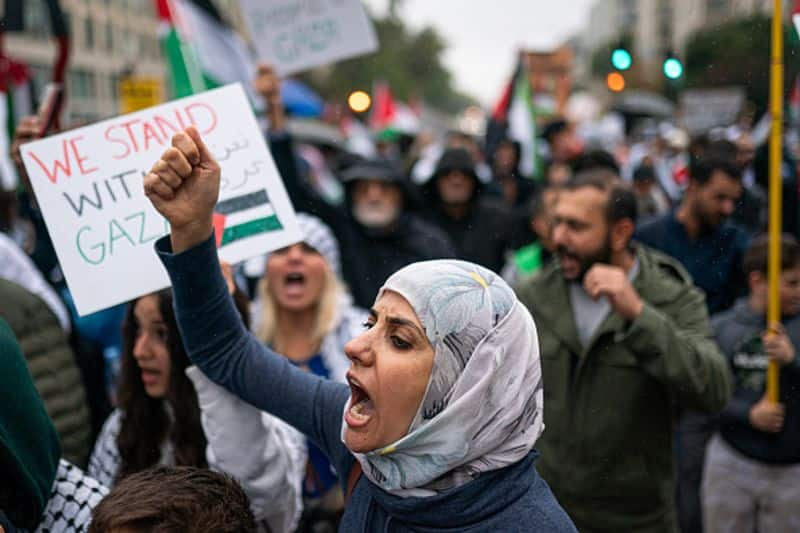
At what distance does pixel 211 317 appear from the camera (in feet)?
6.75

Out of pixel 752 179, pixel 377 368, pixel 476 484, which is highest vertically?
pixel 377 368

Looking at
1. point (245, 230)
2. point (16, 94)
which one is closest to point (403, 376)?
point (245, 230)

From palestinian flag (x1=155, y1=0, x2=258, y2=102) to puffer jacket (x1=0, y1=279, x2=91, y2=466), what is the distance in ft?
7.16

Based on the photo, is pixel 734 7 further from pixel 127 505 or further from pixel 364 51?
pixel 127 505

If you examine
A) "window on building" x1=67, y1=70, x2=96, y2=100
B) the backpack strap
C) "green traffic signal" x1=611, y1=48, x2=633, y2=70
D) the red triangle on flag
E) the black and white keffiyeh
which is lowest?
the backpack strap

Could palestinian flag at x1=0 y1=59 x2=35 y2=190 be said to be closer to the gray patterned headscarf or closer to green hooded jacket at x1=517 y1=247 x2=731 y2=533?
green hooded jacket at x1=517 y1=247 x2=731 y2=533

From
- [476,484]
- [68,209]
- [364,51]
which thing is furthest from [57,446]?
[364,51]

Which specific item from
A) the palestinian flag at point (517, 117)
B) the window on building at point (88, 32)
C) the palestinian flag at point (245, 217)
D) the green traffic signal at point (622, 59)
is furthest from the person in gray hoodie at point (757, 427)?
the window on building at point (88, 32)

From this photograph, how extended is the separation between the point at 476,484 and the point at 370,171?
3.53 metres

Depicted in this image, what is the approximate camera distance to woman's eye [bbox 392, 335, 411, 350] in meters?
1.72

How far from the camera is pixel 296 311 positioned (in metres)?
3.41

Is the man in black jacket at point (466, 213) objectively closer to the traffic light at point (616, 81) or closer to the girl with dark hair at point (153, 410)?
the traffic light at point (616, 81)

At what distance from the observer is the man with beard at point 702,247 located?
14.3 feet

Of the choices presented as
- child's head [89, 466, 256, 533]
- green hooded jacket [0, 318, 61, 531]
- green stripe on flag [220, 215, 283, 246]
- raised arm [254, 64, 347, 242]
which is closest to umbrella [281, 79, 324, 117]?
raised arm [254, 64, 347, 242]
